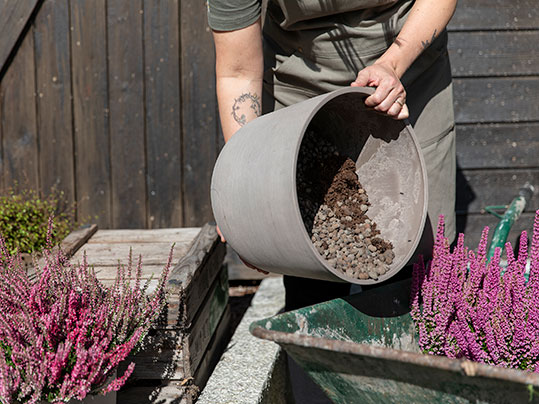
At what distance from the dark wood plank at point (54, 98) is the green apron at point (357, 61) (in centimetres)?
151

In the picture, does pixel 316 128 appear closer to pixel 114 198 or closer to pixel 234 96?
pixel 234 96

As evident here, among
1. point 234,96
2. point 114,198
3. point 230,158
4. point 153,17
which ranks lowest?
point 114,198

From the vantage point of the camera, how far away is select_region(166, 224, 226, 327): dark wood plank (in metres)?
1.55

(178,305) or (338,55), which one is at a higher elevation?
(338,55)

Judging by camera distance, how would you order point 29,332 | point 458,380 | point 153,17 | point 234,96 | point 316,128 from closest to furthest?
point 458,380 → point 29,332 → point 316,128 → point 234,96 → point 153,17

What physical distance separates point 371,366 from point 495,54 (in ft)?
7.73

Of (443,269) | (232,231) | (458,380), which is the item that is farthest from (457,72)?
(458,380)

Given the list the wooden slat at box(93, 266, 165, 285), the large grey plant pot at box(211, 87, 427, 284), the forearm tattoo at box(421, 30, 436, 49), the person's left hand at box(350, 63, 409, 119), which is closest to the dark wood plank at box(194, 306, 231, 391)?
the wooden slat at box(93, 266, 165, 285)

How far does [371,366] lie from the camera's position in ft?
3.12

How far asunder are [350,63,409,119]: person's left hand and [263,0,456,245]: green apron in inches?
12.1

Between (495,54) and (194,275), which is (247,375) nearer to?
(194,275)

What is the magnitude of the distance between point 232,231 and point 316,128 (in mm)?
391

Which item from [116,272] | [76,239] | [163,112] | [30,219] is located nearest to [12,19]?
[163,112]

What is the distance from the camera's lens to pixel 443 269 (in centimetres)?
136
